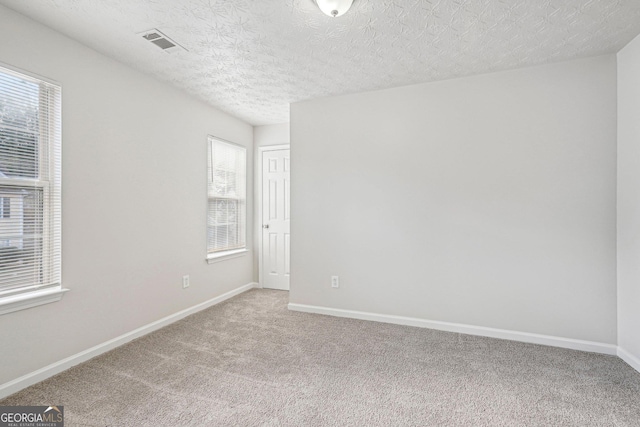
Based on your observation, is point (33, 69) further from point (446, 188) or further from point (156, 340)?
point (446, 188)

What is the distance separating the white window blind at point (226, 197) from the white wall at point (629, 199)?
13.2 ft

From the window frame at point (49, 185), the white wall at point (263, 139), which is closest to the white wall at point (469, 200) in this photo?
the white wall at point (263, 139)

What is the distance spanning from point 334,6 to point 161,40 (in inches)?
54.2

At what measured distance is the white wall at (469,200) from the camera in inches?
102

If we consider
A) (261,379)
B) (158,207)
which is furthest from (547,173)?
(158,207)

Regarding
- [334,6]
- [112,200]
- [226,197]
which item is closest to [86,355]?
[112,200]

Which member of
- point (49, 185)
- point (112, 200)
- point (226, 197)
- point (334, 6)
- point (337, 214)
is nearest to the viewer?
point (334, 6)

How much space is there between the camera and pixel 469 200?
2.96 metres

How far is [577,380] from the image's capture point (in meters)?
2.14

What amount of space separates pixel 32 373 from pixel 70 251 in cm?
84

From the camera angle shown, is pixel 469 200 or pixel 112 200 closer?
pixel 112 200

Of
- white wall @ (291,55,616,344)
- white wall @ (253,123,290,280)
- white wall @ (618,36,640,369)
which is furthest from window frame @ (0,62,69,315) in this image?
white wall @ (618,36,640,369)

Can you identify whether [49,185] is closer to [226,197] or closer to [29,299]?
[29,299]

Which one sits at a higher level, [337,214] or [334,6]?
[334,6]
